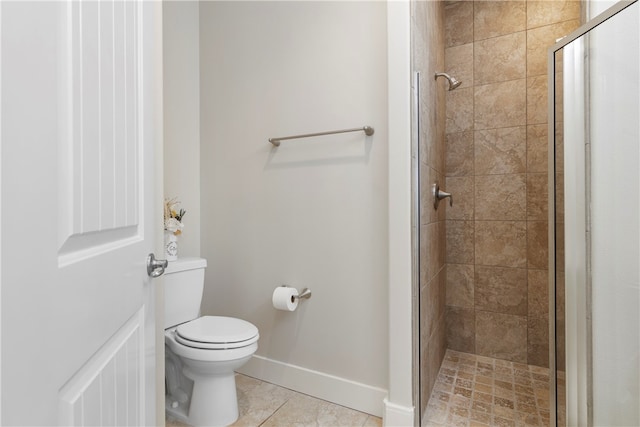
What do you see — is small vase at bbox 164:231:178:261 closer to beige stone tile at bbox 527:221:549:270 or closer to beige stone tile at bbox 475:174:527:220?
beige stone tile at bbox 475:174:527:220

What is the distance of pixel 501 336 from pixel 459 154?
129 cm

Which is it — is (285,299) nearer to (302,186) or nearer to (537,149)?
(302,186)

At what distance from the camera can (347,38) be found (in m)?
1.81

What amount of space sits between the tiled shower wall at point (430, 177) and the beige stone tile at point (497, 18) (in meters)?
0.25

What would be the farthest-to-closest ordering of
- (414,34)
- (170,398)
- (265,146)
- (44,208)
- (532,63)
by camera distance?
(532,63) → (265,146) → (170,398) → (414,34) → (44,208)

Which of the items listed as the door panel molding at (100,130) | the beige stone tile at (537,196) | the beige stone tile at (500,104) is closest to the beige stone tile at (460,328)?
the beige stone tile at (537,196)

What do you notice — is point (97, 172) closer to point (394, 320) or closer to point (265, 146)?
point (394, 320)

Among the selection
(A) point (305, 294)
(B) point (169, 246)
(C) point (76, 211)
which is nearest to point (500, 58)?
(A) point (305, 294)

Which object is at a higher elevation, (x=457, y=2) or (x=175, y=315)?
(x=457, y=2)

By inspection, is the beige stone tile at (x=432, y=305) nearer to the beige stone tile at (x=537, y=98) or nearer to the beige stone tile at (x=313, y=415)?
the beige stone tile at (x=313, y=415)

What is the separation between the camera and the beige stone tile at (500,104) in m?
2.32

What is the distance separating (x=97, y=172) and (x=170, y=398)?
1620 mm

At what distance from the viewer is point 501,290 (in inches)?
94.6

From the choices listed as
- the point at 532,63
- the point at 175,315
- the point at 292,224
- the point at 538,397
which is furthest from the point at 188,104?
the point at 538,397
